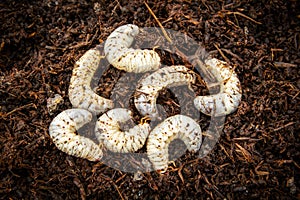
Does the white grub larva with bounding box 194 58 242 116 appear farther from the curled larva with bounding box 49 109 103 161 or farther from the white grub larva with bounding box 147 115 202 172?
the curled larva with bounding box 49 109 103 161

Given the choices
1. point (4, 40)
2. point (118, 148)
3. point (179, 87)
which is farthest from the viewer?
point (4, 40)

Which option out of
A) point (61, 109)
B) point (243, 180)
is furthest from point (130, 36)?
point (243, 180)

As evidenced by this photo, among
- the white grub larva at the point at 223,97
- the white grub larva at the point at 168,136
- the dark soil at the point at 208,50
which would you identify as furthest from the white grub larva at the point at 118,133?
the white grub larva at the point at 223,97

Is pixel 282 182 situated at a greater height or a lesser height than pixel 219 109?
lesser

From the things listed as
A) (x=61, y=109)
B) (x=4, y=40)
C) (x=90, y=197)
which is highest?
(x=4, y=40)

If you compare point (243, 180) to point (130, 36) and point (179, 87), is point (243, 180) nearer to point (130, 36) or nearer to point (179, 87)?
point (179, 87)

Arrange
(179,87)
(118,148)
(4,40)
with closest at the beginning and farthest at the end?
(118,148)
(179,87)
(4,40)

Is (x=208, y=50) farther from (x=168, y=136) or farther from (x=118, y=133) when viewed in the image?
(x=118, y=133)

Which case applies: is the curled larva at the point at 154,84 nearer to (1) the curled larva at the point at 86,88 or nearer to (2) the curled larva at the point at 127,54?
(2) the curled larva at the point at 127,54
